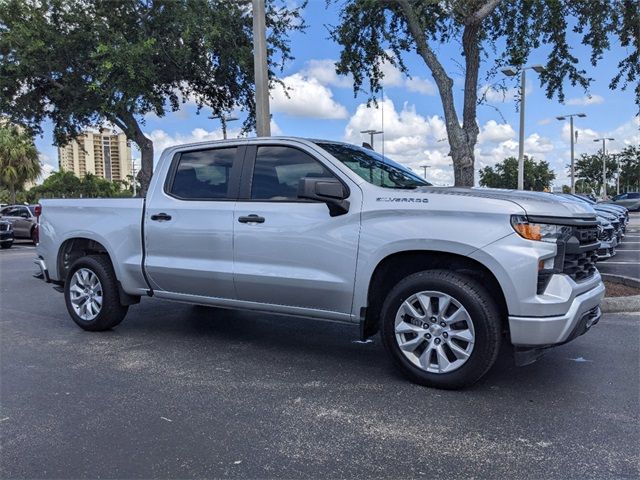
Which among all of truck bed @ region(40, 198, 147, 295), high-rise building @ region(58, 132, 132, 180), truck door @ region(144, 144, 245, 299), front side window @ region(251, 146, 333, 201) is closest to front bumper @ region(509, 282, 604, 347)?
front side window @ region(251, 146, 333, 201)

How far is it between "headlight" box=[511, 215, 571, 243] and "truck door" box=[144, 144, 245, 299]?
2.46 m

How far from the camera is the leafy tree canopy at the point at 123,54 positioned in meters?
14.1

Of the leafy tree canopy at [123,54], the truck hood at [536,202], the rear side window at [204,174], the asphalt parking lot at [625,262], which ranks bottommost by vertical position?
the asphalt parking lot at [625,262]

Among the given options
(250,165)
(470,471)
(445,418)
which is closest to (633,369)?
(445,418)

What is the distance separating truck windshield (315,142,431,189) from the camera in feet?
15.9

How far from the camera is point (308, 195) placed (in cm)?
437

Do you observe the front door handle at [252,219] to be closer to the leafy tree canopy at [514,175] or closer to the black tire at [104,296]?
the black tire at [104,296]

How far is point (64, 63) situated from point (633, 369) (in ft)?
53.9

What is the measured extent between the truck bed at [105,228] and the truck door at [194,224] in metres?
0.18

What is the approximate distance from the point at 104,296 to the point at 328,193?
303cm

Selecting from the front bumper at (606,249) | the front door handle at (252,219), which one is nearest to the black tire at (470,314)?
the front door handle at (252,219)

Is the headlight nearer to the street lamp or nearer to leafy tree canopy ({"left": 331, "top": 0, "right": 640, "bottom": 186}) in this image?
leafy tree canopy ({"left": 331, "top": 0, "right": 640, "bottom": 186})

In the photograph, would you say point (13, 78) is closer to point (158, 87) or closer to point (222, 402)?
point (158, 87)

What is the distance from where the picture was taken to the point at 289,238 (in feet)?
15.5
